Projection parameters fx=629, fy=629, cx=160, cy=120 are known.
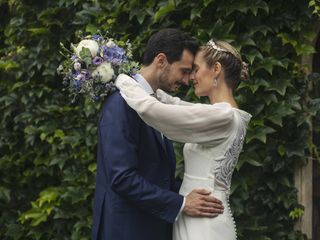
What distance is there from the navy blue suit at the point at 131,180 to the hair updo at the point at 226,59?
42cm

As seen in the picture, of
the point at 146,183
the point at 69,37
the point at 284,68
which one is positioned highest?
the point at 69,37

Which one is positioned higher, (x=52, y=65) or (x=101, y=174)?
(x=52, y=65)

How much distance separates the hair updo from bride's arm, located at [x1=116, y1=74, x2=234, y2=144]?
0.19m

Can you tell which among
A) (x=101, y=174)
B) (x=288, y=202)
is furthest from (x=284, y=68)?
(x=101, y=174)

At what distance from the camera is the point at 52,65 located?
16.3ft

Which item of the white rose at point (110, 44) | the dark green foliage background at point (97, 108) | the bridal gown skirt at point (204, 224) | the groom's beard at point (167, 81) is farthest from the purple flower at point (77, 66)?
the dark green foliage background at point (97, 108)

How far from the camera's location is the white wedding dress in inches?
105

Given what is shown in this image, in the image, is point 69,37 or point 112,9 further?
point 69,37

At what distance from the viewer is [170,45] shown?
9.70 feet

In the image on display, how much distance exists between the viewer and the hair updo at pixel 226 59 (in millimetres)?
2822

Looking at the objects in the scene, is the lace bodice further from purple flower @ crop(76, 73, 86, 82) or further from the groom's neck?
purple flower @ crop(76, 73, 86, 82)

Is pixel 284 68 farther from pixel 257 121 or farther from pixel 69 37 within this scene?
pixel 69 37

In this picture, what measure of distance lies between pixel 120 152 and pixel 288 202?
170 centimetres

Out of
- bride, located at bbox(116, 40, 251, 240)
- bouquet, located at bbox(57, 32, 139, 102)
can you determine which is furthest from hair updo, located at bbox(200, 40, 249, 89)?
bouquet, located at bbox(57, 32, 139, 102)
